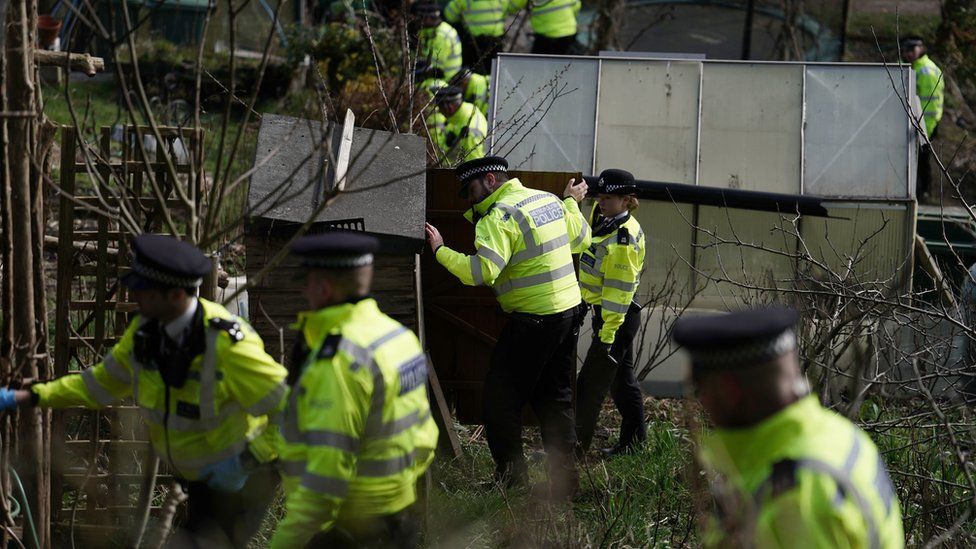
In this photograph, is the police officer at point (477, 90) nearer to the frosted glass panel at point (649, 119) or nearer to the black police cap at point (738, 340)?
the frosted glass panel at point (649, 119)

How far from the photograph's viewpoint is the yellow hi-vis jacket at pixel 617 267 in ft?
23.7

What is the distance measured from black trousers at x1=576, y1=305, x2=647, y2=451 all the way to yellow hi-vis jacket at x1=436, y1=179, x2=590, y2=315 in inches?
32.0

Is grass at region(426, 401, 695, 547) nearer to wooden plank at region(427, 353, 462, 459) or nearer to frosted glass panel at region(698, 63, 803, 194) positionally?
wooden plank at region(427, 353, 462, 459)

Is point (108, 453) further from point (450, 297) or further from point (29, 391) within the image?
point (450, 297)

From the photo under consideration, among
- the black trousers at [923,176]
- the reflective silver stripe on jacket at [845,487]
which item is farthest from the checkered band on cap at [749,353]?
the black trousers at [923,176]

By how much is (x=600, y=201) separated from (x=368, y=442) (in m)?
3.92

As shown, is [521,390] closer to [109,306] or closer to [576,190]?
[576,190]

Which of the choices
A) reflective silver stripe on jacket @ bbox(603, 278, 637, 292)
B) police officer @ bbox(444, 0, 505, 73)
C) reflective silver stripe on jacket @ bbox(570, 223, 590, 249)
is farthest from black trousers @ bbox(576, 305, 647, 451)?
police officer @ bbox(444, 0, 505, 73)

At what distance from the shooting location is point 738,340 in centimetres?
258

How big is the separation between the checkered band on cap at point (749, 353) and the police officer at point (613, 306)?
4623mm

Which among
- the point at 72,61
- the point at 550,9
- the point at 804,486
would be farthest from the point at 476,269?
the point at 550,9

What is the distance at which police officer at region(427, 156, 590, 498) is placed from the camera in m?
6.41

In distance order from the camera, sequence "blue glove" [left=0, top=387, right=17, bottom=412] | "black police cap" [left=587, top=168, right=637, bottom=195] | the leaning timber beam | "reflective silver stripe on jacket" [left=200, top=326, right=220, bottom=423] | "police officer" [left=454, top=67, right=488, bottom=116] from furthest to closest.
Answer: "police officer" [left=454, top=67, right=488, bottom=116]
"black police cap" [left=587, top=168, right=637, bottom=195]
the leaning timber beam
"blue glove" [left=0, top=387, right=17, bottom=412]
"reflective silver stripe on jacket" [left=200, top=326, right=220, bottom=423]

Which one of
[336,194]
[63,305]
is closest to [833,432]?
[336,194]
